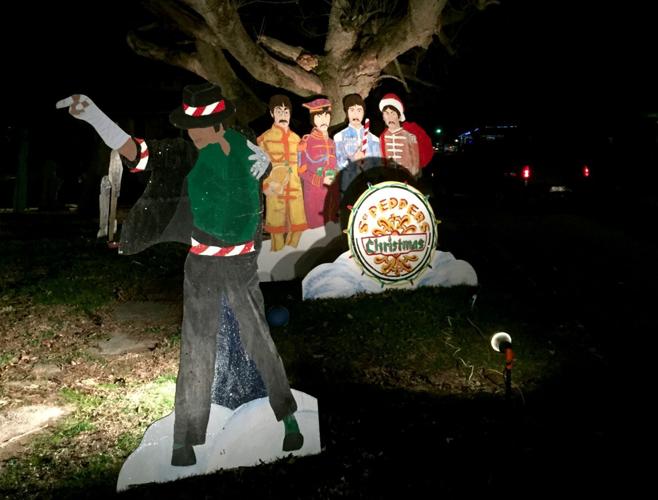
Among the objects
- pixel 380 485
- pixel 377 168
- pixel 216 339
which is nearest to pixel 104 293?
pixel 377 168

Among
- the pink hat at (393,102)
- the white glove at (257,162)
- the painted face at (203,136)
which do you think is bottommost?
the white glove at (257,162)

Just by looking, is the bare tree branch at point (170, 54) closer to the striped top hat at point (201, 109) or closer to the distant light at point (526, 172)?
the striped top hat at point (201, 109)

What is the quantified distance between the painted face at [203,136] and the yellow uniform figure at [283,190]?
530 cm

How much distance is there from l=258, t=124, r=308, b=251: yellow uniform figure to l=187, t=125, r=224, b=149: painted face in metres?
5.30

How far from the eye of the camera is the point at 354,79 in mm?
10750

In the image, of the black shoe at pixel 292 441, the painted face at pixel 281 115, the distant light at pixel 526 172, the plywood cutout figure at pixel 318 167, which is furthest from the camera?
the distant light at pixel 526 172

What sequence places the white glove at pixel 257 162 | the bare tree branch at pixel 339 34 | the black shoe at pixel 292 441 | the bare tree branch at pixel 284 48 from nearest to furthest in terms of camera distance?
the white glove at pixel 257 162 → the black shoe at pixel 292 441 → the bare tree branch at pixel 339 34 → the bare tree branch at pixel 284 48

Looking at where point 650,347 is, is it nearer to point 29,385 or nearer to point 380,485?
point 380,485

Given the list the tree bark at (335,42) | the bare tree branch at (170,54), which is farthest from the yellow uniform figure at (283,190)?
the bare tree branch at (170,54)

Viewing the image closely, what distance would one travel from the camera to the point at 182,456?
13.4 ft

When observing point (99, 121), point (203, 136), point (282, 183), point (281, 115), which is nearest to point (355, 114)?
point (281, 115)

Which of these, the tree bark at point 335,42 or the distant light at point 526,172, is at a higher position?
the tree bark at point 335,42

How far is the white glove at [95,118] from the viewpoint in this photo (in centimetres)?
361

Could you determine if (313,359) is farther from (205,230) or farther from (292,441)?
(205,230)
